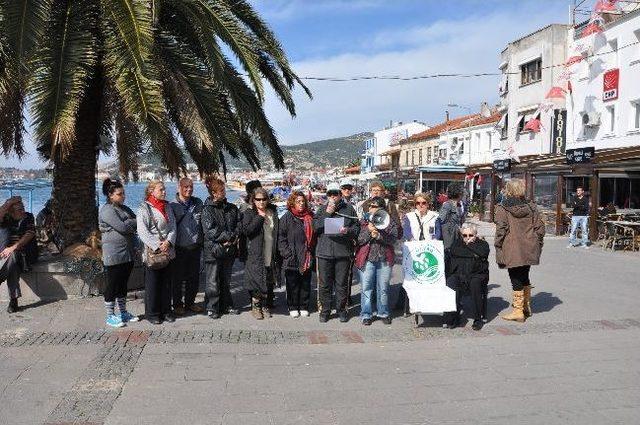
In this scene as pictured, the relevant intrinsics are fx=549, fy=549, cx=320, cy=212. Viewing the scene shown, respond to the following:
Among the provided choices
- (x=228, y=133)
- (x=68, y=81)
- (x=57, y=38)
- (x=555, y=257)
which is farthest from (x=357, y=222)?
(x=555, y=257)

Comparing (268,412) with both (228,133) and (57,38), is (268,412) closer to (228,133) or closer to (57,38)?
(228,133)

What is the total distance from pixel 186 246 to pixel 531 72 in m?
23.4

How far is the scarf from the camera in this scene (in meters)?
7.01

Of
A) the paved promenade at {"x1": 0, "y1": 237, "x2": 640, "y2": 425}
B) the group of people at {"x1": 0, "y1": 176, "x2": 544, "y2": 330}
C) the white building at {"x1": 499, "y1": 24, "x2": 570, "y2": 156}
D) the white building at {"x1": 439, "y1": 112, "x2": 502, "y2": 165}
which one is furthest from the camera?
the white building at {"x1": 439, "y1": 112, "x2": 502, "y2": 165}

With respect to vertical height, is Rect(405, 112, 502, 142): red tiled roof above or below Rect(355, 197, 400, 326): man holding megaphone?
above

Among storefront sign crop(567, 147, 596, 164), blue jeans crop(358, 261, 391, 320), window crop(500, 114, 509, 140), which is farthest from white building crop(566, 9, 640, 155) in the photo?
blue jeans crop(358, 261, 391, 320)

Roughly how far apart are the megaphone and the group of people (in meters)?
0.05

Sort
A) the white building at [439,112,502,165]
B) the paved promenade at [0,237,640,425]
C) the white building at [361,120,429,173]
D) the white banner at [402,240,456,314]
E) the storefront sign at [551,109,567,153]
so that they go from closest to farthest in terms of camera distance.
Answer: the paved promenade at [0,237,640,425], the white banner at [402,240,456,314], the storefront sign at [551,109,567,153], the white building at [439,112,502,165], the white building at [361,120,429,173]

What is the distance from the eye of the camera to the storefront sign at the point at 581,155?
16.3m

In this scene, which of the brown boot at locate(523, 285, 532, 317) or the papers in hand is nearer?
the papers in hand

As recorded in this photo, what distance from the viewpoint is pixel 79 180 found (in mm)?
8000

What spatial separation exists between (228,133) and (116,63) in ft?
5.83

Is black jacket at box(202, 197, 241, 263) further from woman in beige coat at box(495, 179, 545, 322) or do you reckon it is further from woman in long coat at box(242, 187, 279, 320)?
woman in beige coat at box(495, 179, 545, 322)

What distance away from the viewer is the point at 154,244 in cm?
644
